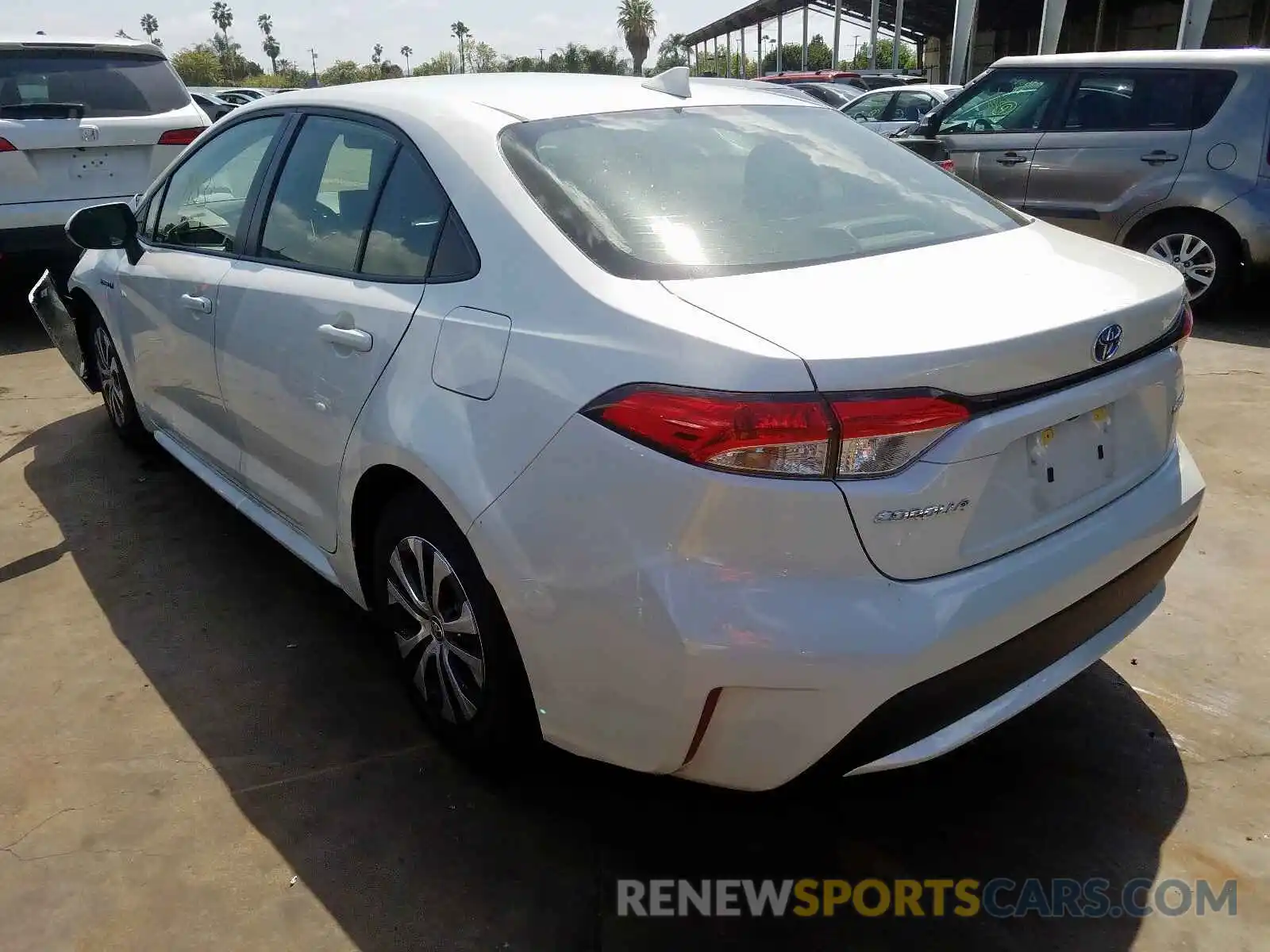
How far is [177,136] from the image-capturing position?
7031 millimetres

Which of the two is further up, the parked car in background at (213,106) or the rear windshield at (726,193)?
the rear windshield at (726,193)

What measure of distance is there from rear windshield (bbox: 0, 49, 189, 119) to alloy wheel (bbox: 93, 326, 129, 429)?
2.84 metres

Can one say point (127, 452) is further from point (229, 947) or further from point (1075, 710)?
point (1075, 710)

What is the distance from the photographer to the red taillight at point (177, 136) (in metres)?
6.96

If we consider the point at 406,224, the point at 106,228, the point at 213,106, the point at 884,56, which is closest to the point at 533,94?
the point at 406,224

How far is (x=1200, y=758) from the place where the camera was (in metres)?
2.56

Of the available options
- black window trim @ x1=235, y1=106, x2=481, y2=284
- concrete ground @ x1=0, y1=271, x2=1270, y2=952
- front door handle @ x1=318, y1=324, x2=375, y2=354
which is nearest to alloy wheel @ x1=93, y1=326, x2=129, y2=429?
concrete ground @ x1=0, y1=271, x2=1270, y2=952

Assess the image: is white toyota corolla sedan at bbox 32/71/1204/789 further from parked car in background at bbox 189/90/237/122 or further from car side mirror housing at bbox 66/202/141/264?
parked car in background at bbox 189/90/237/122

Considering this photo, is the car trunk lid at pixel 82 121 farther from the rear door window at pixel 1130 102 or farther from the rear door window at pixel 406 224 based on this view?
the rear door window at pixel 1130 102

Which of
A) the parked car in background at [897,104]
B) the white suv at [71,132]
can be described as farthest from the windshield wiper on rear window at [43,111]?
the parked car in background at [897,104]

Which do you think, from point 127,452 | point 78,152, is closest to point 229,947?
point 127,452

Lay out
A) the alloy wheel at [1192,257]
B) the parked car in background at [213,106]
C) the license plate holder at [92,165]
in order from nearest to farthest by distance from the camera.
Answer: the alloy wheel at [1192,257], the license plate holder at [92,165], the parked car in background at [213,106]

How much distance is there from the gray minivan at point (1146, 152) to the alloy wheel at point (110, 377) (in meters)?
5.91

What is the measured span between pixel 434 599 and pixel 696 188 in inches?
45.3
